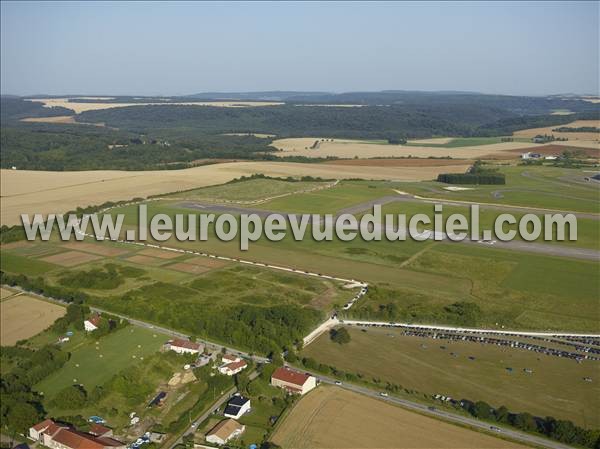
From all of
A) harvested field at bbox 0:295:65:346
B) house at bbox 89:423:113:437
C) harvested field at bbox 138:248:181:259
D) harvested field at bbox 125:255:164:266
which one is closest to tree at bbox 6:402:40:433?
house at bbox 89:423:113:437

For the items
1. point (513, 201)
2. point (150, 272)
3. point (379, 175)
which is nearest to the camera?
point (150, 272)

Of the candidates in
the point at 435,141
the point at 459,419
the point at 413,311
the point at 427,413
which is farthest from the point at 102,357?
the point at 435,141

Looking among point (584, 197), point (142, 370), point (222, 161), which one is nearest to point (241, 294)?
point (142, 370)

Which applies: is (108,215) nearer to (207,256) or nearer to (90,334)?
(207,256)

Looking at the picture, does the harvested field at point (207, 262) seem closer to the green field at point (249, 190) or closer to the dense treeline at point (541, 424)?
the green field at point (249, 190)

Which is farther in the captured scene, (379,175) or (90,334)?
(379,175)
